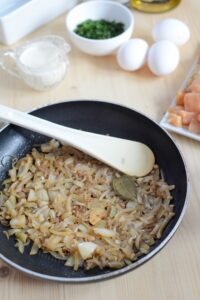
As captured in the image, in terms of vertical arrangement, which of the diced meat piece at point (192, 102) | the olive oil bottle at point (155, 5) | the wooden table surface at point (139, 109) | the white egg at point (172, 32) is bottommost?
the wooden table surface at point (139, 109)

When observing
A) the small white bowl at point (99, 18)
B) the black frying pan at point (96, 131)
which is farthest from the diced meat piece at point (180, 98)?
the small white bowl at point (99, 18)

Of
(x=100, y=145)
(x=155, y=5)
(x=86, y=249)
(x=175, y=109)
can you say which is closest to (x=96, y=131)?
(x=100, y=145)

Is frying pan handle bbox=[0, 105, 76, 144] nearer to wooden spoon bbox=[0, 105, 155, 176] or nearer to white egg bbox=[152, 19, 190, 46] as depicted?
wooden spoon bbox=[0, 105, 155, 176]

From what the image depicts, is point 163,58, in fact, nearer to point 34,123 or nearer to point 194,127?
point 194,127

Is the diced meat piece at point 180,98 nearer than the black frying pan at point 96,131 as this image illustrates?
No

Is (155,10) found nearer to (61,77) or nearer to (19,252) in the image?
(61,77)

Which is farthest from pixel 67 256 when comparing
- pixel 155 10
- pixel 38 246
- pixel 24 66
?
pixel 155 10

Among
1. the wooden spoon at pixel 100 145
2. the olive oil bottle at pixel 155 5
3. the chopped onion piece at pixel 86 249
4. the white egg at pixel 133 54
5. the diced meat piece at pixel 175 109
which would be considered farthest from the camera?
the olive oil bottle at pixel 155 5

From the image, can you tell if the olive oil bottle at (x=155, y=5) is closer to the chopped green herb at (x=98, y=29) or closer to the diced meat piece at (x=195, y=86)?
the chopped green herb at (x=98, y=29)
